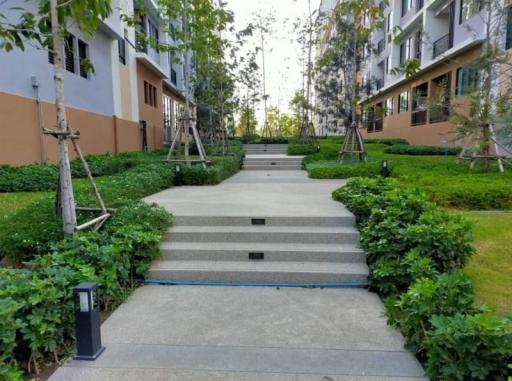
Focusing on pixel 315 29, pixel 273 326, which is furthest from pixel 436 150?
pixel 273 326

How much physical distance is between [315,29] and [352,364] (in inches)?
718

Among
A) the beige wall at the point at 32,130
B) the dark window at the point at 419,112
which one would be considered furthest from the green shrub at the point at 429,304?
the dark window at the point at 419,112

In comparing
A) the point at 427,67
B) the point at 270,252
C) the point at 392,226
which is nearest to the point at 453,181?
the point at 392,226

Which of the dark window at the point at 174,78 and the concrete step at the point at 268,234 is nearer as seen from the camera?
the concrete step at the point at 268,234

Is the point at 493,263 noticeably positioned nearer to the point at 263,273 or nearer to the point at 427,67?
the point at 263,273

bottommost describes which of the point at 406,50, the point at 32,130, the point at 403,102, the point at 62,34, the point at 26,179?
the point at 26,179

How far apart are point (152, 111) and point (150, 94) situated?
0.93 m

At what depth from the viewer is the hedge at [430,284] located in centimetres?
214

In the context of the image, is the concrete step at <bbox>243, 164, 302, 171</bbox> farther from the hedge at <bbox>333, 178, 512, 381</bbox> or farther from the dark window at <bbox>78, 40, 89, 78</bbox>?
the hedge at <bbox>333, 178, 512, 381</bbox>

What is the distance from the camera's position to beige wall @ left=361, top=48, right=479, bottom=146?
1562 centimetres

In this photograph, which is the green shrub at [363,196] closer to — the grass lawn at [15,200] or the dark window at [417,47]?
the grass lawn at [15,200]

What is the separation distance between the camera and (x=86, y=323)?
2.69 meters

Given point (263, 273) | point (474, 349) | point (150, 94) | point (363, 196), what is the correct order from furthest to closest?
point (150, 94) → point (363, 196) → point (263, 273) → point (474, 349)

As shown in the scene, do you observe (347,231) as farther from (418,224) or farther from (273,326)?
(273,326)
